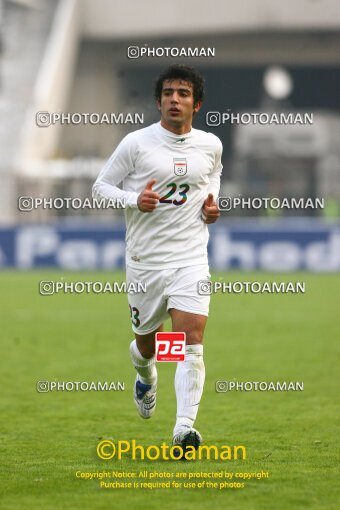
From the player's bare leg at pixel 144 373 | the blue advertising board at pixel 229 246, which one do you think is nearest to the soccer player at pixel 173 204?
the player's bare leg at pixel 144 373

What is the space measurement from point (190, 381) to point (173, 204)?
111cm

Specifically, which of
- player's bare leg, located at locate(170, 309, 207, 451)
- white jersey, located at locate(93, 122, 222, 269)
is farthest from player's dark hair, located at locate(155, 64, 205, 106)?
player's bare leg, located at locate(170, 309, 207, 451)

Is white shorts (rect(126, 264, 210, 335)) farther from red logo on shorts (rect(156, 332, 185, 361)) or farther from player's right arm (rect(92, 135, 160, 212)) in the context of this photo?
player's right arm (rect(92, 135, 160, 212))

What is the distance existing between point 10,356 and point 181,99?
22.7 feet

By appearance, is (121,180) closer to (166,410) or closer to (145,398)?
(145,398)

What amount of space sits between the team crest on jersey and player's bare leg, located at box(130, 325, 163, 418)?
50.9 inches

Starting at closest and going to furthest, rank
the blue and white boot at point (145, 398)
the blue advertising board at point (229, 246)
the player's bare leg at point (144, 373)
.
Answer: the player's bare leg at point (144, 373) < the blue and white boot at point (145, 398) < the blue advertising board at point (229, 246)

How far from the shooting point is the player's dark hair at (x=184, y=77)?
7.73 m

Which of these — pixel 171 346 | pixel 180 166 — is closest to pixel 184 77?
pixel 180 166

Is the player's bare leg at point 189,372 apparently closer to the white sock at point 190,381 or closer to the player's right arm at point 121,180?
the white sock at point 190,381

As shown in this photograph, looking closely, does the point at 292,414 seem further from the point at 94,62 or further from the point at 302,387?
the point at 94,62

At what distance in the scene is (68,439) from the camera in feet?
27.3

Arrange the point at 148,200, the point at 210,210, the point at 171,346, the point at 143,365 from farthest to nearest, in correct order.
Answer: the point at 143,365 < the point at 210,210 < the point at 171,346 < the point at 148,200

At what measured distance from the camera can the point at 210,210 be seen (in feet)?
25.4
